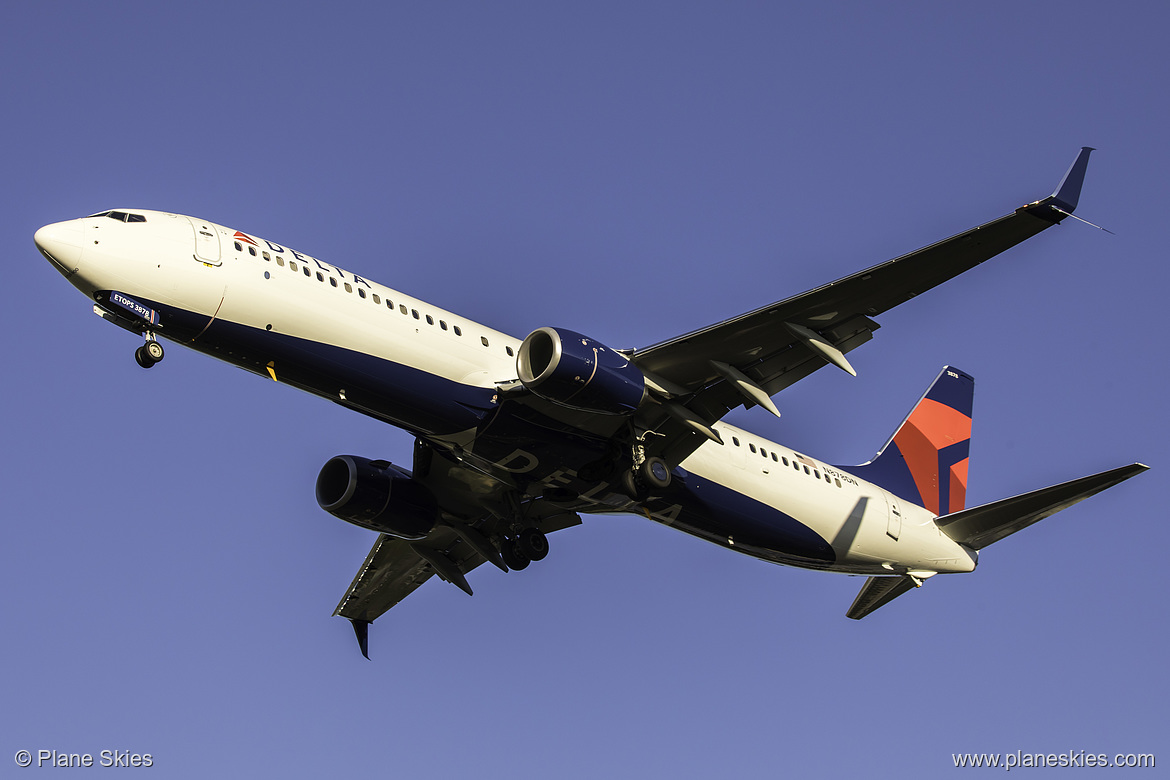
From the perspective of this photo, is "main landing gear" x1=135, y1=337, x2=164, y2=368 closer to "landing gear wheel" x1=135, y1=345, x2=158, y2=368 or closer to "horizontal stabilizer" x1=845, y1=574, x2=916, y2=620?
"landing gear wheel" x1=135, y1=345, x2=158, y2=368

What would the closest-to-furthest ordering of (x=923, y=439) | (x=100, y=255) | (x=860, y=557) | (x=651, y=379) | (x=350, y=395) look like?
1. (x=100, y=255)
2. (x=350, y=395)
3. (x=651, y=379)
4. (x=860, y=557)
5. (x=923, y=439)

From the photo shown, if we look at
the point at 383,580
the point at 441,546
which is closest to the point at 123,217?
the point at 441,546

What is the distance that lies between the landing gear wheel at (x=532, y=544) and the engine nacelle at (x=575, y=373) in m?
6.17

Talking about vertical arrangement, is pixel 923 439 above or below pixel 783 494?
above

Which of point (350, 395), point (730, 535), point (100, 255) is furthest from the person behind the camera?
point (730, 535)

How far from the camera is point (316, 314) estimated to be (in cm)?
2358

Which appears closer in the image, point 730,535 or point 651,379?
point 651,379

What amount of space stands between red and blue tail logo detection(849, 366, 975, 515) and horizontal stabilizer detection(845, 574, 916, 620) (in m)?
2.44

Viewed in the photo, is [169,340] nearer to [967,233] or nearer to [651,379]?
[651,379]

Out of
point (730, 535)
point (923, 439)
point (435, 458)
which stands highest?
point (923, 439)

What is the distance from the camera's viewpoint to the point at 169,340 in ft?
76.2

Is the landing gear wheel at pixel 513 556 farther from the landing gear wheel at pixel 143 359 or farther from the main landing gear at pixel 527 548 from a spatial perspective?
the landing gear wheel at pixel 143 359

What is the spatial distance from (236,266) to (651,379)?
900 cm

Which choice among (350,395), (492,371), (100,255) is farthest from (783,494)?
(100,255)
